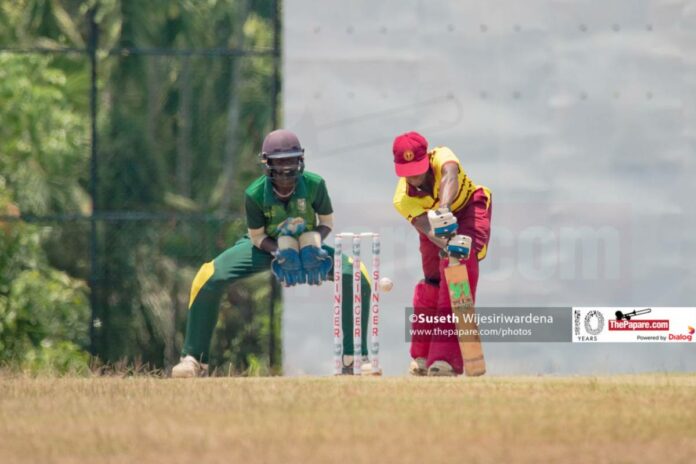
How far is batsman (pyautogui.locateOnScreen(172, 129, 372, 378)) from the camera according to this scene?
1319cm

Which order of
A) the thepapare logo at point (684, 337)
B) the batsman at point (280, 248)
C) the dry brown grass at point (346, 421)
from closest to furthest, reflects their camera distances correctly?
the dry brown grass at point (346, 421) < the batsman at point (280, 248) < the thepapare logo at point (684, 337)

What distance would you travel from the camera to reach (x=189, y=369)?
43.5 ft

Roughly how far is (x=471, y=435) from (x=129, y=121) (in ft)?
58.8

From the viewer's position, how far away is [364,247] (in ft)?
48.9

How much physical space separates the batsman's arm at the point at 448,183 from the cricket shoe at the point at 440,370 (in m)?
1.12

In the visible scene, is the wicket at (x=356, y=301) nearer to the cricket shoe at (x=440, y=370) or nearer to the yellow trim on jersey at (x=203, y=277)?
the cricket shoe at (x=440, y=370)

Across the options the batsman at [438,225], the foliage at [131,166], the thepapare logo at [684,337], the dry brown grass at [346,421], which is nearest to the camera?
the dry brown grass at [346,421]

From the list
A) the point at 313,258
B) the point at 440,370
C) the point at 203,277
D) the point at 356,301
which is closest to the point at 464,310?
the point at 440,370

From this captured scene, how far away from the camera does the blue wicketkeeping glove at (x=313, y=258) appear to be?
13.4 meters

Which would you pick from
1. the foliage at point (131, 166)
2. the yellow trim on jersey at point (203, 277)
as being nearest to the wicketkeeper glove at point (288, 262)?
the yellow trim on jersey at point (203, 277)

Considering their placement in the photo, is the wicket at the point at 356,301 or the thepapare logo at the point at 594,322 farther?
the thepapare logo at the point at 594,322

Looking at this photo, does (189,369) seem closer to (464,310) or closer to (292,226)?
(292,226)

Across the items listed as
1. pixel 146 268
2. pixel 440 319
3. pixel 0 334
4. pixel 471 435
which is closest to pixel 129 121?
pixel 146 268

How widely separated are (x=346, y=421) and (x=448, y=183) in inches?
122
